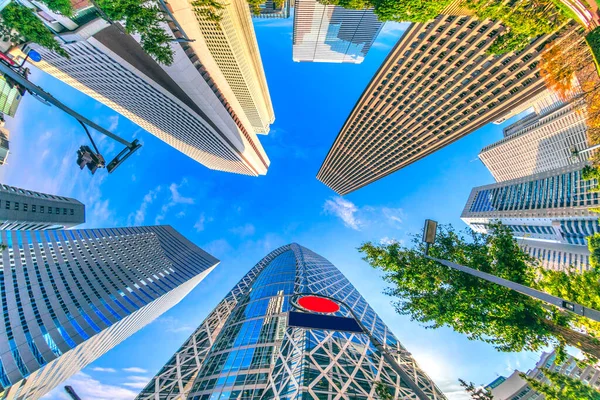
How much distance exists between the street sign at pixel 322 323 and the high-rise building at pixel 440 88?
47839 mm

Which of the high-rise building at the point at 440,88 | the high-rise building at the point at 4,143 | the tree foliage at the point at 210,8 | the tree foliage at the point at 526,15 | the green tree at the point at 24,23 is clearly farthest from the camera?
the high-rise building at the point at 440,88

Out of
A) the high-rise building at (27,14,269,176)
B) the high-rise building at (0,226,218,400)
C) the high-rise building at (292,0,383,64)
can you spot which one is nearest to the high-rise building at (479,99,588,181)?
the high-rise building at (292,0,383,64)

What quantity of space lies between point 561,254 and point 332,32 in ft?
519

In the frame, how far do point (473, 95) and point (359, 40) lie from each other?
11229 cm

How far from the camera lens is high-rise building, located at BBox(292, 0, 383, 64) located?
111 metres

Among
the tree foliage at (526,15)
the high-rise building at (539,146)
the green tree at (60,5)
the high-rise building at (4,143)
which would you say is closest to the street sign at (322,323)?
the green tree at (60,5)

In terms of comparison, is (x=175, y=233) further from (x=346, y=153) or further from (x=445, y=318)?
(x=445, y=318)

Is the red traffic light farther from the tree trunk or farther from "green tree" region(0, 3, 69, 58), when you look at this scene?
"green tree" region(0, 3, 69, 58)

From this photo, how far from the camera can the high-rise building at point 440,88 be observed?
3844 centimetres

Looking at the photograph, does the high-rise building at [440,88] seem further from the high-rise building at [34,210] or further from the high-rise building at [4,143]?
the high-rise building at [34,210]

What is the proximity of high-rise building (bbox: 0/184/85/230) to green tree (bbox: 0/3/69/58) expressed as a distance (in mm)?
101594

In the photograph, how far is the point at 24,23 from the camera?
15117 mm

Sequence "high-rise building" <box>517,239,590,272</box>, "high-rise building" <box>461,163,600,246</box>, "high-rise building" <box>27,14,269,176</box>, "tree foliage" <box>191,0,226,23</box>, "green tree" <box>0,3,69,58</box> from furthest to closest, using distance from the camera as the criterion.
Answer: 1. "high-rise building" <box>517,239,590,272</box>
2. "high-rise building" <box>461,163,600,246</box>
3. "high-rise building" <box>27,14,269,176</box>
4. "tree foliage" <box>191,0,226,23</box>
5. "green tree" <box>0,3,69,58</box>

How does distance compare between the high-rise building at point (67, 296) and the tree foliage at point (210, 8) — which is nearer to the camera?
the tree foliage at point (210, 8)
